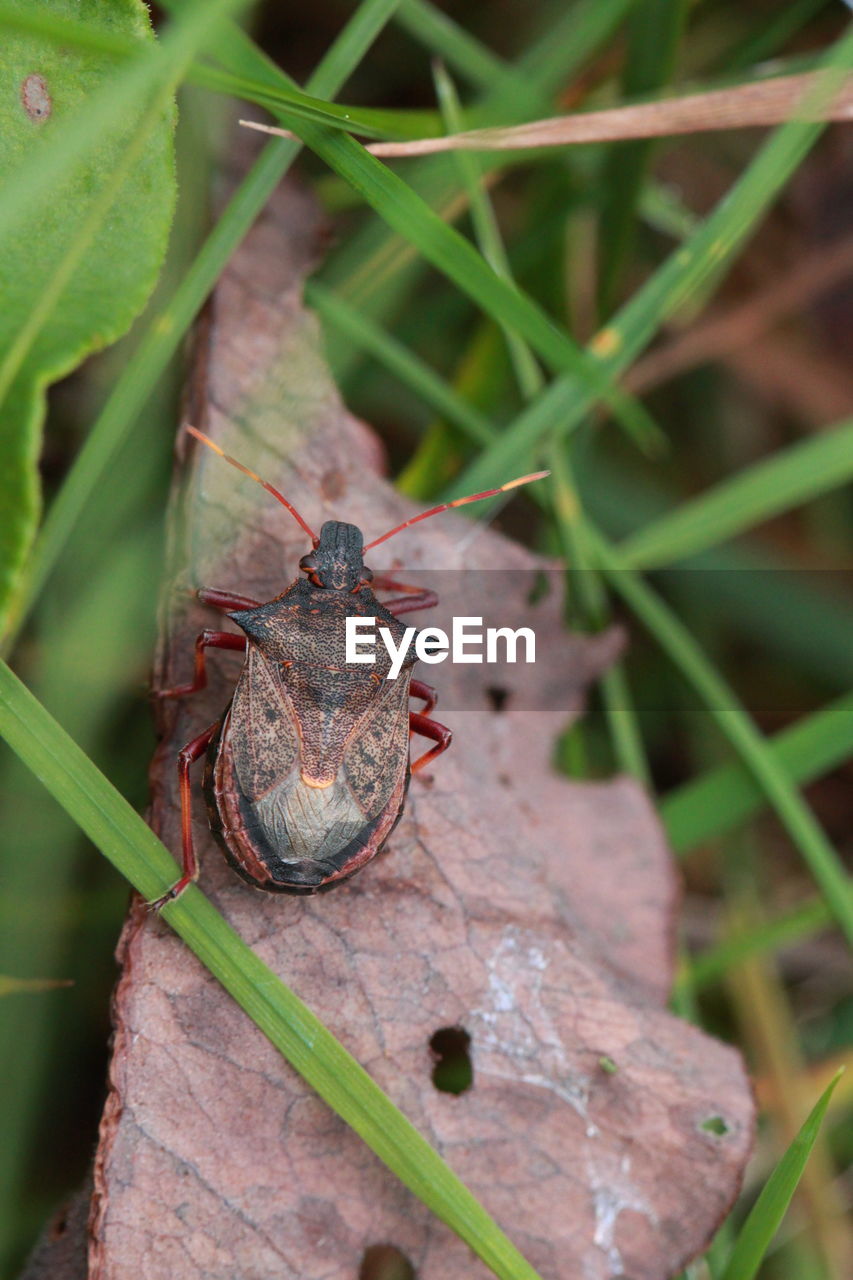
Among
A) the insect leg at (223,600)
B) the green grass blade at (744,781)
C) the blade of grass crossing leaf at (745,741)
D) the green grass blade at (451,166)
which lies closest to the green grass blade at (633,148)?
the green grass blade at (451,166)

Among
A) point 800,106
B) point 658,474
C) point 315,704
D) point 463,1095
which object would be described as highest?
point 800,106

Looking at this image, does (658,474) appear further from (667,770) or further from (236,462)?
(236,462)

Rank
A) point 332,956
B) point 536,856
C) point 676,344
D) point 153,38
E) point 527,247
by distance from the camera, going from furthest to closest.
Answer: point 676,344
point 527,247
point 536,856
point 332,956
point 153,38

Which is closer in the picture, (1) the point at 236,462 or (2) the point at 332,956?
(2) the point at 332,956

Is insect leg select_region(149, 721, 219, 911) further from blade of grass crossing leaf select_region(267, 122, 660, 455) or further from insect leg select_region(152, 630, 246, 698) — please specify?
blade of grass crossing leaf select_region(267, 122, 660, 455)

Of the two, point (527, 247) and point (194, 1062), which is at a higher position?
point (527, 247)

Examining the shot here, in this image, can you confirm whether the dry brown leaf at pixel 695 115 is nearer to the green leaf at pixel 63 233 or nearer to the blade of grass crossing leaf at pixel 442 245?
the blade of grass crossing leaf at pixel 442 245

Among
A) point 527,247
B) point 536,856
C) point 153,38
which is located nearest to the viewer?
point 153,38

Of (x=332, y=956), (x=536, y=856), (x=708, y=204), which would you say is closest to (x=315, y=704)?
(x=332, y=956)
